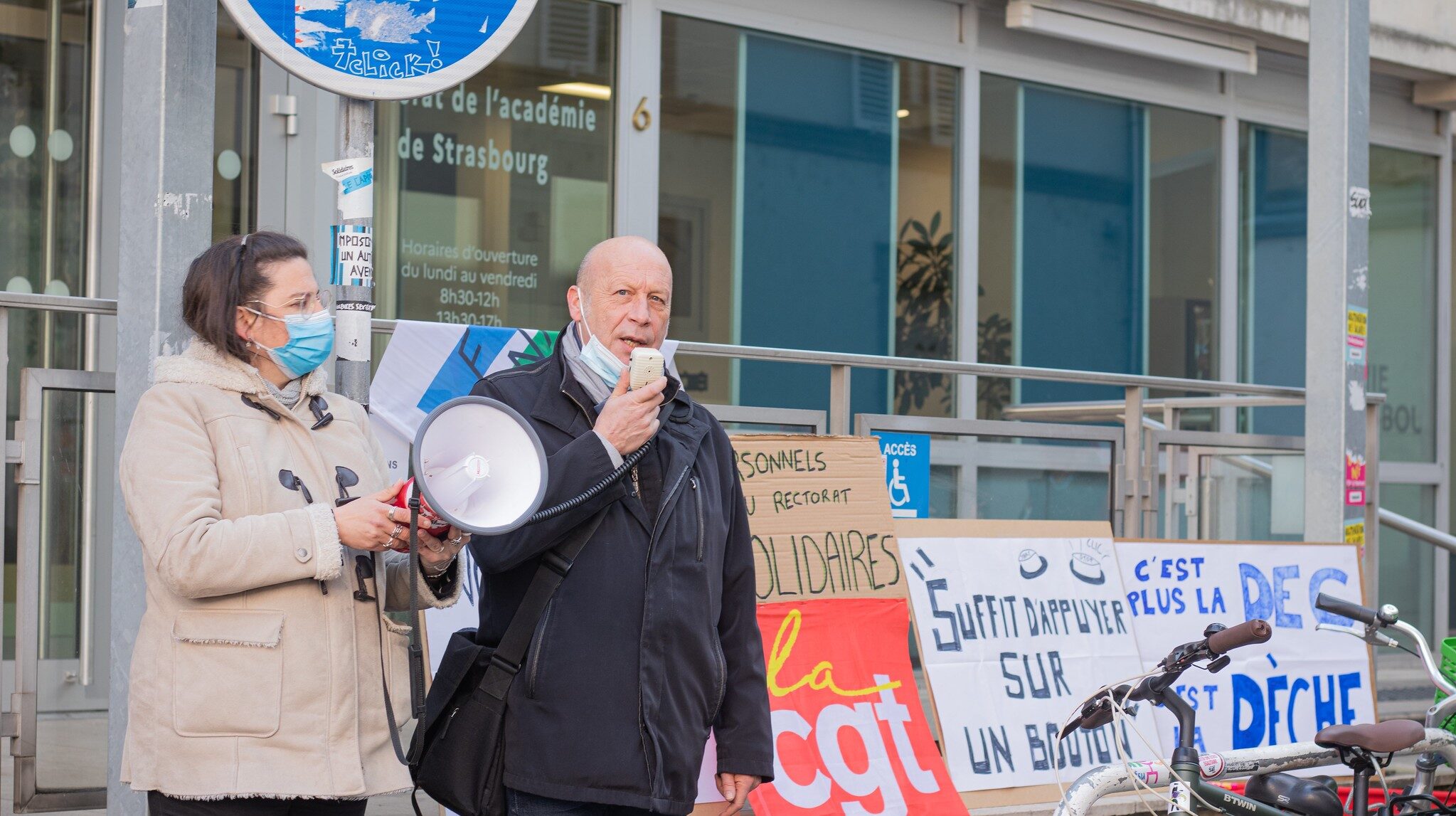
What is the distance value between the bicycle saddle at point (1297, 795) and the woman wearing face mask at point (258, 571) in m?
2.36

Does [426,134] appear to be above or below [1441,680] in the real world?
above

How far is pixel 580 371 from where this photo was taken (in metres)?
3.40

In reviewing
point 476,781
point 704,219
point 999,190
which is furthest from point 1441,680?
point 999,190

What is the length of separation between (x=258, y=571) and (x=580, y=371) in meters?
0.81

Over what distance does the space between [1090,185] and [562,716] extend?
906 cm

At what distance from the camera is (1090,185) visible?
37.6ft

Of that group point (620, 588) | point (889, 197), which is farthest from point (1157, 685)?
point (889, 197)

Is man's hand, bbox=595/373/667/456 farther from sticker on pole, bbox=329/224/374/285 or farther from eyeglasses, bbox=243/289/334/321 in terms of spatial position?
sticker on pole, bbox=329/224/374/285

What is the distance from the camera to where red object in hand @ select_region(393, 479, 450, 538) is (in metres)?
2.97

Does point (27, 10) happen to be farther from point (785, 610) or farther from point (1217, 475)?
point (1217, 475)

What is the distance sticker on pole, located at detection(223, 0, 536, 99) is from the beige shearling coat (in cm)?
80

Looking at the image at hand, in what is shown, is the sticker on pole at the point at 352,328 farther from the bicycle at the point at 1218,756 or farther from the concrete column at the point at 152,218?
the bicycle at the point at 1218,756

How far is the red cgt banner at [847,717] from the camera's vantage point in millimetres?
5227

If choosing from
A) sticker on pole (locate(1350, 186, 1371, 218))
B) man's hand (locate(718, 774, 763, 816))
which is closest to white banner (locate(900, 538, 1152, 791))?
man's hand (locate(718, 774, 763, 816))
